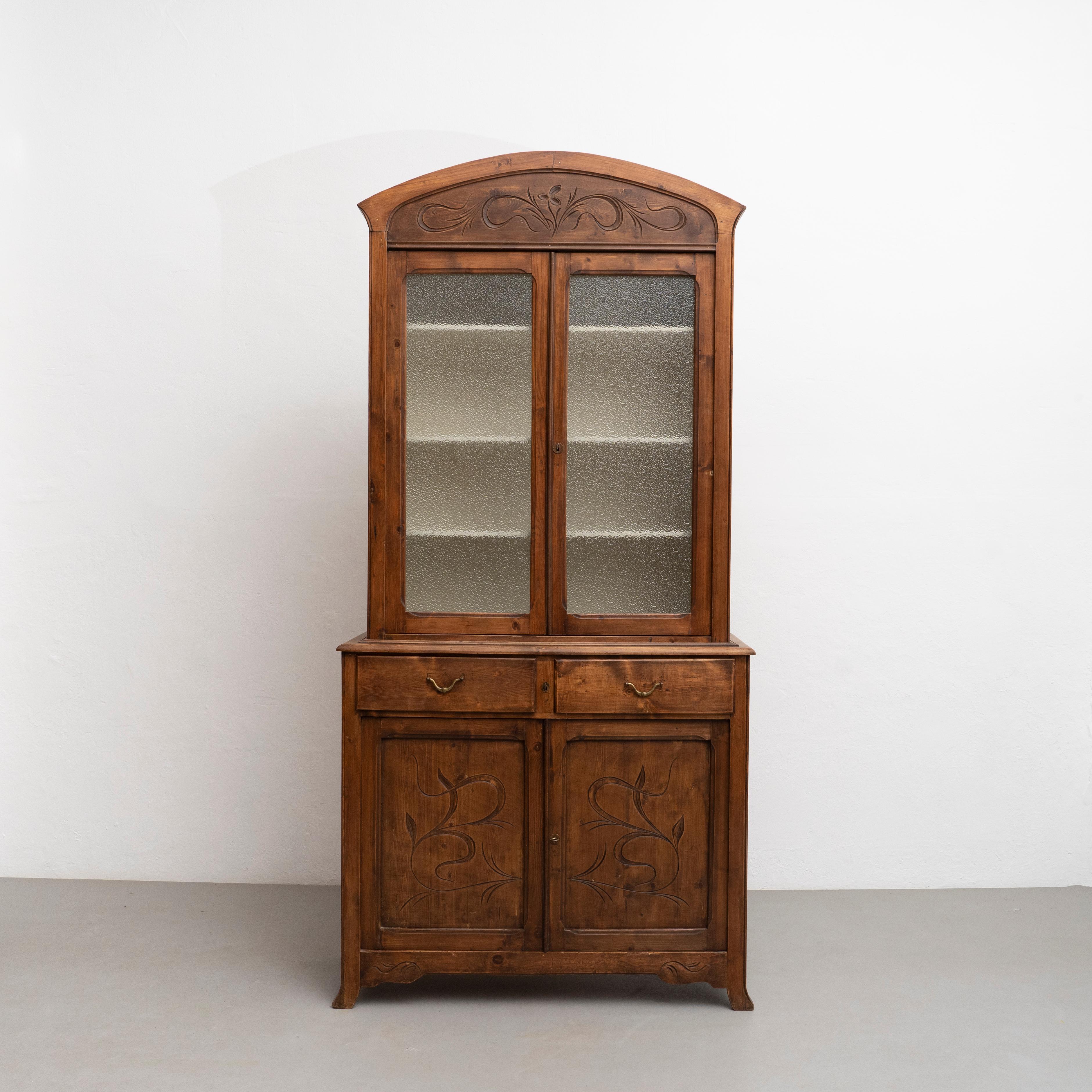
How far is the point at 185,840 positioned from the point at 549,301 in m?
2.29

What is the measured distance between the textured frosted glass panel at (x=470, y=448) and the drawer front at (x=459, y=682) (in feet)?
0.49

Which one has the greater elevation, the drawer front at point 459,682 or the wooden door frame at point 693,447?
the wooden door frame at point 693,447

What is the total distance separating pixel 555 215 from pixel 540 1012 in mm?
2063

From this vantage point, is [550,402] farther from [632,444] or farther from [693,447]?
[693,447]

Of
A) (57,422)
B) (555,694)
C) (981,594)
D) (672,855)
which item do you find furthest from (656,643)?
(57,422)

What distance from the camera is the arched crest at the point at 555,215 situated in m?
2.32

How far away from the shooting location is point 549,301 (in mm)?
2344

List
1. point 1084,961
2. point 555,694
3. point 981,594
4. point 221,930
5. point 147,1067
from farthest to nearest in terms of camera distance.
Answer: point 981,594 < point 221,930 < point 1084,961 < point 555,694 < point 147,1067

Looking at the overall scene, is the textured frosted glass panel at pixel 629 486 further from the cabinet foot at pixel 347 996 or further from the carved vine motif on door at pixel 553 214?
the cabinet foot at pixel 347 996

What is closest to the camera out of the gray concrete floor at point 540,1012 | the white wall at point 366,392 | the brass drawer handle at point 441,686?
the gray concrete floor at point 540,1012

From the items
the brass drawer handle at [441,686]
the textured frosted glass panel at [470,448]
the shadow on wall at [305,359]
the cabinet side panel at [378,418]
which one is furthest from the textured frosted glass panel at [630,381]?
the shadow on wall at [305,359]

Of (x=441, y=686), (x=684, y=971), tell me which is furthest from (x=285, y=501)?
(x=684, y=971)

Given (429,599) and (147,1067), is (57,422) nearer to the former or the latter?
(429,599)

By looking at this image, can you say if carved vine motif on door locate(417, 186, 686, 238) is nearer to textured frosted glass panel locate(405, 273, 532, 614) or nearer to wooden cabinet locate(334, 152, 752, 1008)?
wooden cabinet locate(334, 152, 752, 1008)
